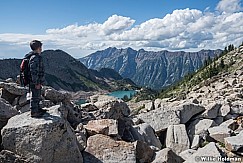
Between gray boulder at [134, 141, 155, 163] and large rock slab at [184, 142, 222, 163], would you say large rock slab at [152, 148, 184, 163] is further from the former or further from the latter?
large rock slab at [184, 142, 222, 163]

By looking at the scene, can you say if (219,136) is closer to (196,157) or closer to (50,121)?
(196,157)

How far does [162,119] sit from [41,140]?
12202mm

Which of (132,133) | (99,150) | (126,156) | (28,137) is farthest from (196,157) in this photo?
(28,137)

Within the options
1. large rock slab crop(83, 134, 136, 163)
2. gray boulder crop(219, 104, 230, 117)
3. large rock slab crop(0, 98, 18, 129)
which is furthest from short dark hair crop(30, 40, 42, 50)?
gray boulder crop(219, 104, 230, 117)

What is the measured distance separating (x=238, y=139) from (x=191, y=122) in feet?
22.2

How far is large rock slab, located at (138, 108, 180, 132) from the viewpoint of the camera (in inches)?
845

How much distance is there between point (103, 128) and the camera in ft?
51.1

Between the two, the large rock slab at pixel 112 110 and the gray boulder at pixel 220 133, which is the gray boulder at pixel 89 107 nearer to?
the large rock slab at pixel 112 110

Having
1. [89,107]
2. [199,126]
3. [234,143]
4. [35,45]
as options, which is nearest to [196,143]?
[234,143]

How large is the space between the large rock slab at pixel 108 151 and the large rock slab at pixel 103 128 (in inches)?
51.0

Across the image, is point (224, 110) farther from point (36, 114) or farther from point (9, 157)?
point (9, 157)

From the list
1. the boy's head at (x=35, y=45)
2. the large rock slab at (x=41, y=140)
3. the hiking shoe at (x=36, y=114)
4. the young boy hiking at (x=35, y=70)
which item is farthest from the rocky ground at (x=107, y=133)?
the boy's head at (x=35, y=45)

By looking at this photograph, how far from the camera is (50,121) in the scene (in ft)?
38.0

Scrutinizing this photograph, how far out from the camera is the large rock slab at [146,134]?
1831 cm
